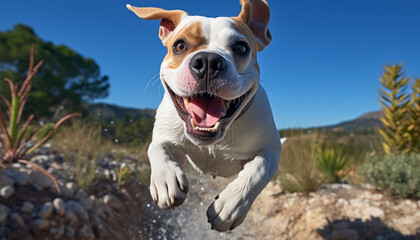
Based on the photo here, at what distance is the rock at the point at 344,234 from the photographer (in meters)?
4.31

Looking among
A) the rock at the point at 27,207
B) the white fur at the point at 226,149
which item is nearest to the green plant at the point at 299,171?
the white fur at the point at 226,149

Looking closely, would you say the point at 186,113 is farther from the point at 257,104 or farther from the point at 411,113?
the point at 411,113

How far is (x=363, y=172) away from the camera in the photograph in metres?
5.71

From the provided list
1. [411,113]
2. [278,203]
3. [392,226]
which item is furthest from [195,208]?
[411,113]

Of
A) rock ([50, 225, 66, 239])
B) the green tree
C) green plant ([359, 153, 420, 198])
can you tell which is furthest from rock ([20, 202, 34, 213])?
the green tree

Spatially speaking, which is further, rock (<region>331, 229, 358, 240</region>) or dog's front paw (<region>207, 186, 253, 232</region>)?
rock (<region>331, 229, 358, 240</region>)

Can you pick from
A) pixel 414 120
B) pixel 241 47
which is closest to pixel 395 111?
pixel 414 120

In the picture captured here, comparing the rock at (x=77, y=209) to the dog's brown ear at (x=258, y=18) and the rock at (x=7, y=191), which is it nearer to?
the rock at (x=7, y=191)

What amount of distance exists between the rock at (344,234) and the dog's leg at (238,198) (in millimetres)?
3149

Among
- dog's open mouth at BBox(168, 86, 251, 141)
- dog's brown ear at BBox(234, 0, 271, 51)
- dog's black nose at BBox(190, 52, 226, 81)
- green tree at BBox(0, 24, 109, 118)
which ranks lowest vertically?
green tree at BBox(0, 24, 109, 118)

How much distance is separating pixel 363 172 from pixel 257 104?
14.9ft

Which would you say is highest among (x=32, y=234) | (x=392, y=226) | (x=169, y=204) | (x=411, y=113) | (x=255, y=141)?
(x=255, y=141)

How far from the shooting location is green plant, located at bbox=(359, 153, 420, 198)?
16.1 feet

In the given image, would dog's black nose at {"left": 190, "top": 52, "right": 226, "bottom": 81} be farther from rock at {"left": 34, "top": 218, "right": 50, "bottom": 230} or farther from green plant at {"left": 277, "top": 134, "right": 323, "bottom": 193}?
green plant at {"left": 277, "top": 134, "right": 323, "bottom": 193}
